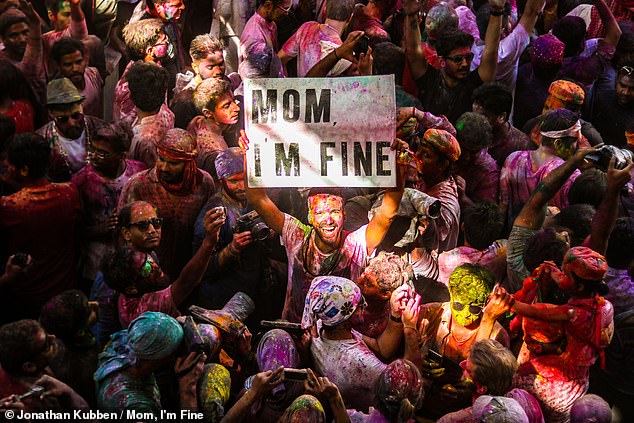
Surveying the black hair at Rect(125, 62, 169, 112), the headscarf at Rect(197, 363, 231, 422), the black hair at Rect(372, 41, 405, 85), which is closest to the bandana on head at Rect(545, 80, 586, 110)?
the black hair at Rect(372, 41, 405, 85)

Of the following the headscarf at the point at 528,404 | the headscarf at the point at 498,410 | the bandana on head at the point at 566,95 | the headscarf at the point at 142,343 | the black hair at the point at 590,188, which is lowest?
the headscarf at the point at 528,404

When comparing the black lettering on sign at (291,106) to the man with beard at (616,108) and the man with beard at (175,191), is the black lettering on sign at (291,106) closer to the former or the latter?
the man with beard at (175,191)

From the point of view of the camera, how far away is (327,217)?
26.5ft

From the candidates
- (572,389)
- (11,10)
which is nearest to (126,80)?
(11,10)

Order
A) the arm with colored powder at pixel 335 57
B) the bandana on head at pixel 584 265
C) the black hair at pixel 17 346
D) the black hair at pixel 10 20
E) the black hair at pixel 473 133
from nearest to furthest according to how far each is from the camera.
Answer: the black hair at pixel 17 346 → the bandana on head at pixel 584 265 → the black hair at pixel 473 133 → the black hair at pixel 10 20 → the arm with colored powder at pixel 335 57

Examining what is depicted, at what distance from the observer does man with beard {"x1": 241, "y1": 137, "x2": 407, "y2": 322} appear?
26.5 feet

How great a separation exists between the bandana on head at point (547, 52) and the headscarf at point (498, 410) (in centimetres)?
434

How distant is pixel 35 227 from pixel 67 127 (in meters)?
0.97

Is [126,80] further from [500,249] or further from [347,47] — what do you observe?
[500,249]

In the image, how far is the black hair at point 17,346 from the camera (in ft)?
22.3

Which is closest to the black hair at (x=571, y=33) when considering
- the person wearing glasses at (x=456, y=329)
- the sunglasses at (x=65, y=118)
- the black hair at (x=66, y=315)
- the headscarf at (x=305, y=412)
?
the person wearing glasses at (x=456, y=329)

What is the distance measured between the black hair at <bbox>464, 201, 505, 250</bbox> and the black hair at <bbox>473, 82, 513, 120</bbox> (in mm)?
1354

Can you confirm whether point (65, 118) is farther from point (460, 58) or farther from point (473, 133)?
point (460, 58)

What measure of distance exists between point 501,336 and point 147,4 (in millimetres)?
4612
